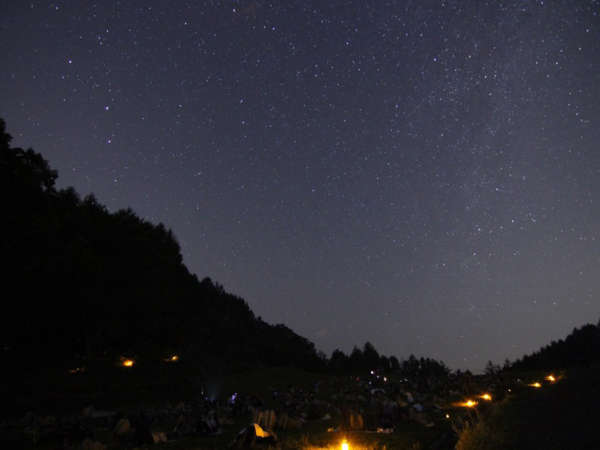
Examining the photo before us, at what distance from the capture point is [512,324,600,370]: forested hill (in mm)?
73062

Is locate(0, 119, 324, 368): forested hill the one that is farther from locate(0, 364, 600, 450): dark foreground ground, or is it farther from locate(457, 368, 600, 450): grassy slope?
locate(457, 368, 600, 450): grassy slope

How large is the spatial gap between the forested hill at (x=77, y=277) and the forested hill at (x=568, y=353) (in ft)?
205

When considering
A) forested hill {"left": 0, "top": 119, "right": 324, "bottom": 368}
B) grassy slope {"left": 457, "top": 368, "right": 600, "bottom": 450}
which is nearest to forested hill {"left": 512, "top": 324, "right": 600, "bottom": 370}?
grassy slope {"left": 457, "top": 368, "right": 600, "bottom": 450}

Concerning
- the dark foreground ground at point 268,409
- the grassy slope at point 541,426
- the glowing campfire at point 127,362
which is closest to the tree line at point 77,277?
the glowing campfire at point 127,362

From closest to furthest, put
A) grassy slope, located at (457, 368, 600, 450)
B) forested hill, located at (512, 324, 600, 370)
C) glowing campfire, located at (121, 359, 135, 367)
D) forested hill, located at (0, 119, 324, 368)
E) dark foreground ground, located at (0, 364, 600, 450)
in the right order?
1. grassy slope, located at (457, 368, 600, 450)
2. dark foreground ground, located at (0, 364, 600, 450)
3. forested hill, located at (0, 119, 324, 368)
4. glowing campfire, located at (121, 359, 135, 367)
5. forested hill, located at (512, 324, 600, 370)

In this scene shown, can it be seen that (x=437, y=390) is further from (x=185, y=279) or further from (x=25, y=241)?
(x=185, y=279)

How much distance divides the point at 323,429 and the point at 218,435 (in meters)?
3.73

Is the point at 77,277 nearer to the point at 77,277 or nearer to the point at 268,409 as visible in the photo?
the point at 77,277

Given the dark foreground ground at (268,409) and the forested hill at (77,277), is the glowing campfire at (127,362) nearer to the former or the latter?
the forested hill at (77,277)

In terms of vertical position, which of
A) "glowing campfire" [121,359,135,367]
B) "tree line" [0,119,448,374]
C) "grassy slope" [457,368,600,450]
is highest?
"tree line" [0,119,448,374]

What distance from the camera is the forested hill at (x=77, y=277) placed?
19625 millimetres

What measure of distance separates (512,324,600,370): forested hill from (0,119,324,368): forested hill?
62598 mm

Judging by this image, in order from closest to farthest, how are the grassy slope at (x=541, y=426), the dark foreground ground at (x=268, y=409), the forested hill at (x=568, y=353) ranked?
the grassy slope at (x=541, y=426)
the dark foreground ground at (x=268, y=409)
the forested hill at (x=568, y=353)

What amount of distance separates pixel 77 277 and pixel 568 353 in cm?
9263
